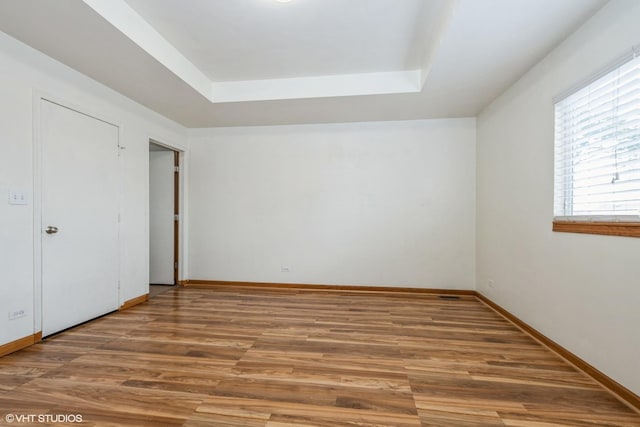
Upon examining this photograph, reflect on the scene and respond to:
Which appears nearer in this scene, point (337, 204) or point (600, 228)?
point (600, 228)

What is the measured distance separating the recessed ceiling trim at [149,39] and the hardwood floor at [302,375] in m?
2.63

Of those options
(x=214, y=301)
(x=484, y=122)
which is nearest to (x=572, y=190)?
(x=484, y=122)

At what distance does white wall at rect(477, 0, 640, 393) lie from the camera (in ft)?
6.22

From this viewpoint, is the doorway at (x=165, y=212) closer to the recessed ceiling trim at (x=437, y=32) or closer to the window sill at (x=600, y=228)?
the recessed ceiling trim at (x=437, y=32)

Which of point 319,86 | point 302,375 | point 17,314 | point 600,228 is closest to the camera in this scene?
point 600,228

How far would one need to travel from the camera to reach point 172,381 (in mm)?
2078

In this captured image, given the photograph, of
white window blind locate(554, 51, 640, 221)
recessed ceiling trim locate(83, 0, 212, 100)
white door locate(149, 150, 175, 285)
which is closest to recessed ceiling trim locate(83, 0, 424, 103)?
recessed ceiling trim locate(83, 0, 212, 100)

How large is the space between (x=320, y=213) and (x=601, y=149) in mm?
3340

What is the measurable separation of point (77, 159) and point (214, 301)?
7.58ft

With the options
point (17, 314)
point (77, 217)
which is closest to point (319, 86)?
point (77, 217)

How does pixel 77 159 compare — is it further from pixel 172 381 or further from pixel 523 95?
pixel 523 95

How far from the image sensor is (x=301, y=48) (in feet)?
10.0

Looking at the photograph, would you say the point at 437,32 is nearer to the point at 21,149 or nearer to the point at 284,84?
the point at 284,84

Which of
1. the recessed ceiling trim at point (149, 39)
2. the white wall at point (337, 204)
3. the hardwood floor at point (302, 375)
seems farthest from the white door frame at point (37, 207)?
the white wall at point (337, 204)
